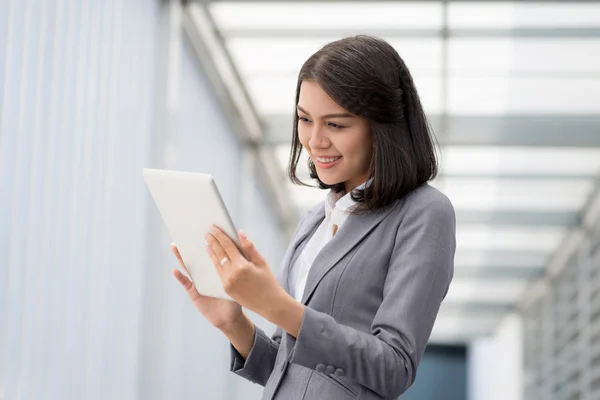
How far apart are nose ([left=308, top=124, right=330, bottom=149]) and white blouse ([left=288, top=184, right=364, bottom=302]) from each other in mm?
113

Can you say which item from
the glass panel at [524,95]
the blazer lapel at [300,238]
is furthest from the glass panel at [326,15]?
the blazer lapel at [300,238]

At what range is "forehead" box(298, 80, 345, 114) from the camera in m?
1.58

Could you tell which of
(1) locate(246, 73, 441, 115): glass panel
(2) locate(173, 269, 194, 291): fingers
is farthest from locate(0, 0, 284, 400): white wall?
(2) locate(173, 269, 194, 291): fingers

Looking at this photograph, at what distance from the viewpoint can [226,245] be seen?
1479 mm

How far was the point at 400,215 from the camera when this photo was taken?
1.58 metres

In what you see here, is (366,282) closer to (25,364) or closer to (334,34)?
(25,364)

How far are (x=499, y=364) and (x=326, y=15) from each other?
9788 millimetres

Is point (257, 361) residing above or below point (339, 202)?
below

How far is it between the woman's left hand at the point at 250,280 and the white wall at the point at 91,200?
185 centimetres

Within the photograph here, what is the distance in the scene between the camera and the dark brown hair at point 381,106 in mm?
1570

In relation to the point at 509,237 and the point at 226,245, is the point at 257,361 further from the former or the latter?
the point at 509,237

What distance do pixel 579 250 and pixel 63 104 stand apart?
669 centimetres

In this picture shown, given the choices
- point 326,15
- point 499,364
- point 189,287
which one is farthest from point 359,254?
point 499,364

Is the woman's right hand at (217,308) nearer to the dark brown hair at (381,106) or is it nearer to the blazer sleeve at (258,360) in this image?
the blazer sleeve at (258,360)
